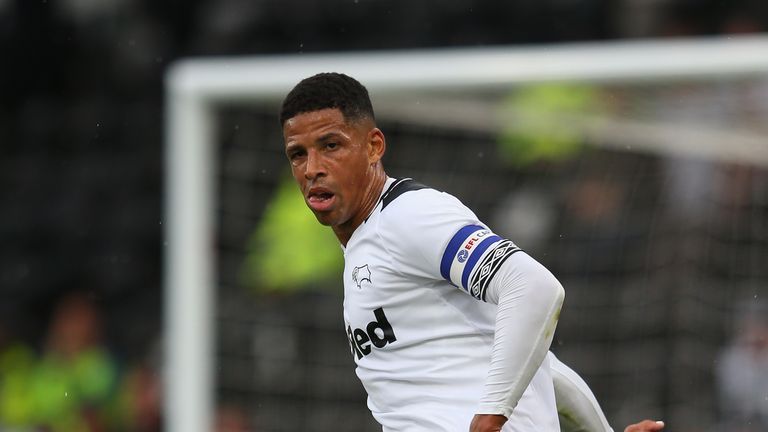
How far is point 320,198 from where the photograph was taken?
340 cm

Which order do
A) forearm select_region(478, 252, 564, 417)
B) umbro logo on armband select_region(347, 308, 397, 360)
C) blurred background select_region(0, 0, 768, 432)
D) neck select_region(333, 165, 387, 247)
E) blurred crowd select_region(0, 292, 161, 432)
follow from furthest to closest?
1. blurred crowd select_region(0, 292, 161, 432)
2. blurred background select_region(0, 0, 768, 432)
3. neck select_region(333, 165, 387, 247)
4. umbro logo on armband select_region(347, 308, 397, 360)
5. forearm select_region(478, 252, 564, 417)

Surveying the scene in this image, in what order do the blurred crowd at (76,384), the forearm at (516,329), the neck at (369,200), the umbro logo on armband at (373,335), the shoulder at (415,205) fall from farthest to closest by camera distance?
1. the blurred crowd at (76,384)
2. the neck at (369,200)
3. the umbro logo on armband at (373,335)
4. the shoulder at (415,205)
5. the forearm at (516,329)

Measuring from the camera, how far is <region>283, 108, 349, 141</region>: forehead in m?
3.37

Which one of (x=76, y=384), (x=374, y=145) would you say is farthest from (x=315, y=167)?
(x=76, y=384)

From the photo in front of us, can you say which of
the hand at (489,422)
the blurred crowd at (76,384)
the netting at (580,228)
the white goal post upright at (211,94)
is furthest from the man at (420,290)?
the blurred crowd at (76,384)

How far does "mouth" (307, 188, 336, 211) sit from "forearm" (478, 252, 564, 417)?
0.53 meters

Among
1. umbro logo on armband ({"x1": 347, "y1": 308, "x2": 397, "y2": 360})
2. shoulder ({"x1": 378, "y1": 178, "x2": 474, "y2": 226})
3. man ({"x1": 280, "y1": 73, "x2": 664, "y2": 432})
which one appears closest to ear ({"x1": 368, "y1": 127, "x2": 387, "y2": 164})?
man ({"x1": 280, "y1": 73, "x2": 664, "y2": 432})

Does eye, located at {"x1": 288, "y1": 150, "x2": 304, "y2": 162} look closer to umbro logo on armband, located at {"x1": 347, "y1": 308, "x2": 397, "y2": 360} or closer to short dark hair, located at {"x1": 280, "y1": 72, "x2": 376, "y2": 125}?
short dark hair, located at {"x1": 280, "y1": 72, "x2": 376, "y2": 125}

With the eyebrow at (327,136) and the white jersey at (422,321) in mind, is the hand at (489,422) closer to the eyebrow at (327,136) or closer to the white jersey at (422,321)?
the white jersey at (422,321)

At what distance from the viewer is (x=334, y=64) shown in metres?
7.11

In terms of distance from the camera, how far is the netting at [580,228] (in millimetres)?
6680

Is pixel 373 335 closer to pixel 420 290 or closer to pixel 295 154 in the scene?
pixel 420 290

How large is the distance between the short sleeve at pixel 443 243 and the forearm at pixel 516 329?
5cm

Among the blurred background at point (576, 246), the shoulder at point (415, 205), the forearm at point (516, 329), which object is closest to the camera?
the forearm at point (516, 329)
